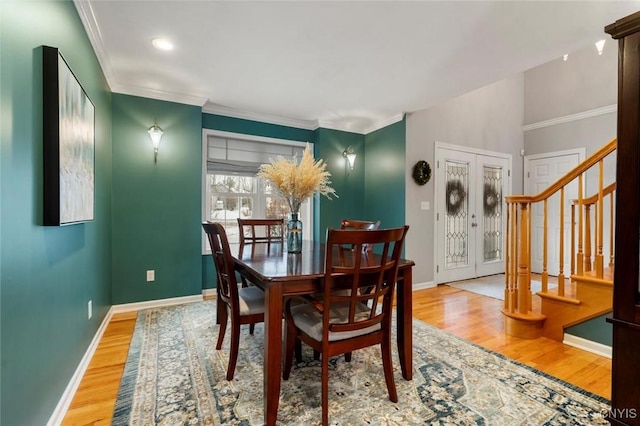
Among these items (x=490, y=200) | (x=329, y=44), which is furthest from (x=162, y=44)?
(x=490, y=200)

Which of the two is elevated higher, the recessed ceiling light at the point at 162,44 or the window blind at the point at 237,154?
the recessed ceiling light at the point at 162,44

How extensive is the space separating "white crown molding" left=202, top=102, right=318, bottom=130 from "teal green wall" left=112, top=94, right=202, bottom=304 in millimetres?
318

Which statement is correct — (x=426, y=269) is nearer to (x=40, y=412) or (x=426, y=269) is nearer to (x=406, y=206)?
(x=406, y=206)

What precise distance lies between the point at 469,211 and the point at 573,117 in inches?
86.1

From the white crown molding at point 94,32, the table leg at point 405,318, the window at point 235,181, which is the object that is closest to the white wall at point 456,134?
the window at point 235,181

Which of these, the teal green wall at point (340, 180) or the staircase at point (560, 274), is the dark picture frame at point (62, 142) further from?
the staircase at point (560, 274)

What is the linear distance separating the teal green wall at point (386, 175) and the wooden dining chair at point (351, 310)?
2553mm

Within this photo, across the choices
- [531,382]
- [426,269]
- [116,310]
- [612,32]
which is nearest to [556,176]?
[426,269]

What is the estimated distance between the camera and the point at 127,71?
2896 mm

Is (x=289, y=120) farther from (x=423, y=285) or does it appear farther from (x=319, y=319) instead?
(x=319, y=319)

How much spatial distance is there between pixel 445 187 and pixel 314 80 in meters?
2.58

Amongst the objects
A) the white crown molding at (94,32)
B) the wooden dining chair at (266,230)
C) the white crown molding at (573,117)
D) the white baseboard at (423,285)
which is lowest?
the white baseboard at (423,285)

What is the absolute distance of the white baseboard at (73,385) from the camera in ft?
4.83

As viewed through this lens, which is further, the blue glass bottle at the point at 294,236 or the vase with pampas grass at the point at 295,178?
the blue glass bottle at the point at 294,236
